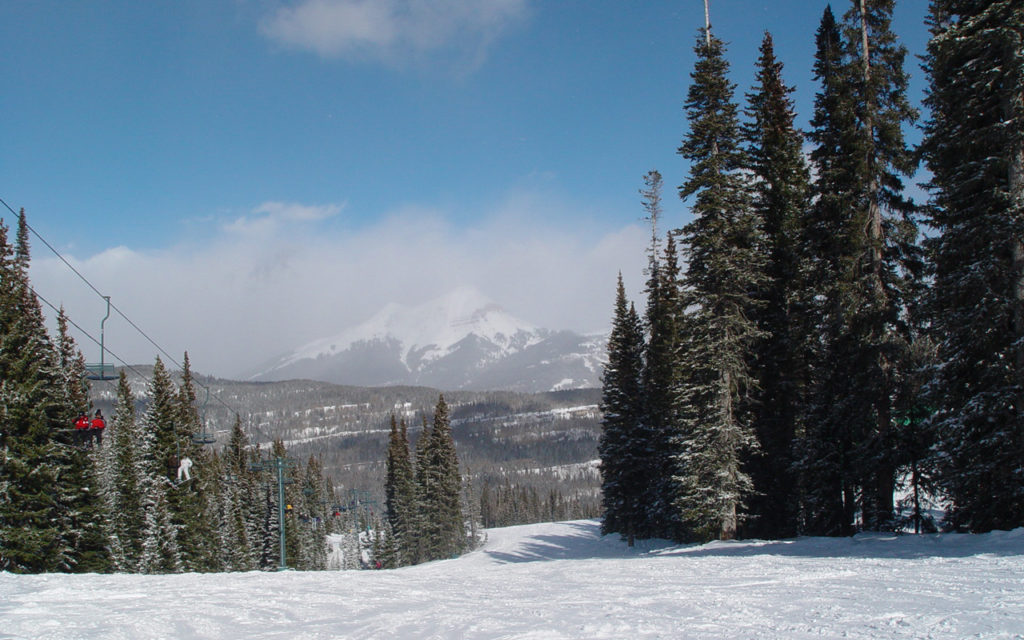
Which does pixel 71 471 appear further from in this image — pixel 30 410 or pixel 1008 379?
pixel 1008 379

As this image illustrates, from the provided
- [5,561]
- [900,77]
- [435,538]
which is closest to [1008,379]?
[900,77]

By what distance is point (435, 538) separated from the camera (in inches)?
2640

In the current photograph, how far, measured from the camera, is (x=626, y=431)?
44.5 metres

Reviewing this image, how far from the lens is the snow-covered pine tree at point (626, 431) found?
4388cm

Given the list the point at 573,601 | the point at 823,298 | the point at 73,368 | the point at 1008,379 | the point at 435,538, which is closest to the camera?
the point at 573,601

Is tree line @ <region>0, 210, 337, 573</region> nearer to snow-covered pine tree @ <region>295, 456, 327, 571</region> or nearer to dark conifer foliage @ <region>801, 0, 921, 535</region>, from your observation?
snow-covered pine tree @ <region>295, 456, 327, 571</region>

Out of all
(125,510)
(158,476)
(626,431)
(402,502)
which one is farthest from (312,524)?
(626,431)

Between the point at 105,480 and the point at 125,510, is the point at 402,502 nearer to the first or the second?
the point at 105,480

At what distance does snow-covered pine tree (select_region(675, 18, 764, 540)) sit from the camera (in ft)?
79.6

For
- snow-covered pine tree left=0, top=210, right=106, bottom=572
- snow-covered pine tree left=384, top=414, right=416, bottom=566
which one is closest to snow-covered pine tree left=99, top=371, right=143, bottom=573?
snow-covered pine tree left=0, top=210, right=106, bottom=572

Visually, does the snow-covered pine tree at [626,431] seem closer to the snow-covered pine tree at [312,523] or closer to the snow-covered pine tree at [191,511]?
the snow-covered pine tree at [191,511]

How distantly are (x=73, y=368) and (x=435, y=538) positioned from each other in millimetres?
35986

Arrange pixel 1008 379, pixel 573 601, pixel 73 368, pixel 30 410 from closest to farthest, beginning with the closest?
1. pixel 573 601
2. pixel 1008 379
3. pixel 30 410
4. pixel 73 368

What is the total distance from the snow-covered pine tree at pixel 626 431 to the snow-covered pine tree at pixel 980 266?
2551 cm
